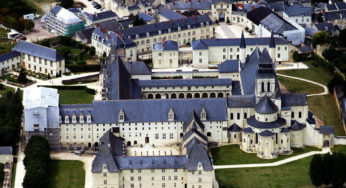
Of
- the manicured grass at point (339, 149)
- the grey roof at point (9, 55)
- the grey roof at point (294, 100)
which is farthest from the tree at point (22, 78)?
the manicured grass at point (339, 149)

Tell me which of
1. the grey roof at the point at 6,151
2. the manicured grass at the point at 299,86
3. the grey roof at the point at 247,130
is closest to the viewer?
the grey roof at the point at 6,151

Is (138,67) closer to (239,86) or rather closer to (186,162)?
(239,86)

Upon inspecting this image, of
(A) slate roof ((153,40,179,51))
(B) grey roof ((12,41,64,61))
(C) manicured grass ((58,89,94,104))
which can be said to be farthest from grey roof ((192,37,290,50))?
(B) grey roof ((12,41,64,61))

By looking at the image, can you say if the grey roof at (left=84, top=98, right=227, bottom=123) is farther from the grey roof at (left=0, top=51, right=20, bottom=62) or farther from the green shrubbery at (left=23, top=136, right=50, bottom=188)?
the grey roof at (left=0, top=51, right=20, bottom=62)

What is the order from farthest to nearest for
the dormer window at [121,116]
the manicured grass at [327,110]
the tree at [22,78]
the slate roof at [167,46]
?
1. the slate roof at [167,46]
2. the tree at [22,78]
3. the manicured grass at [327,110]
4. the dormer window at [121,116]

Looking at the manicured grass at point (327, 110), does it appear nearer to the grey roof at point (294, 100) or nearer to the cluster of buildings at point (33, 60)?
the grey roof at point (294, 100)

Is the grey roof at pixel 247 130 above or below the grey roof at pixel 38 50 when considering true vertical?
Answer: below
